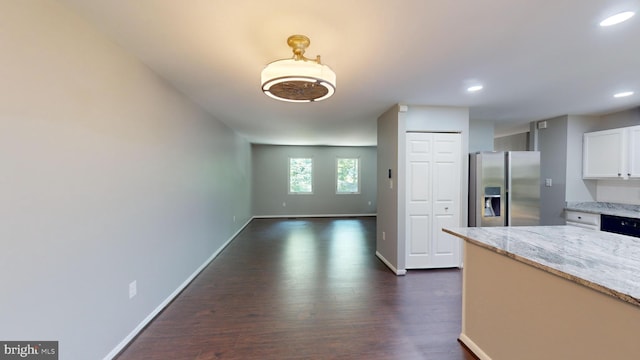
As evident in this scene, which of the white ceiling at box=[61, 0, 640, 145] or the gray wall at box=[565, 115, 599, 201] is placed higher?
the white ceiling at box=[61, 0, 640, 145]

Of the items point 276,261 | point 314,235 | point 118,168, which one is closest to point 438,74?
point 118,168

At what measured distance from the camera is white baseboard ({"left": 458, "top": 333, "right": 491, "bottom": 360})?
1.73m

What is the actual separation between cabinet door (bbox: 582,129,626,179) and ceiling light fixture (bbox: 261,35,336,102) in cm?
448

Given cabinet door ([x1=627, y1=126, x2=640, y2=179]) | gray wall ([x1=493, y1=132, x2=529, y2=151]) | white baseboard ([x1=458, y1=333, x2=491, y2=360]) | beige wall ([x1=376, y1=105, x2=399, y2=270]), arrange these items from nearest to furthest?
white baseboard ([x1=458, y1=333, x2=491, y2=360]), cabinet door ([x1=627, y1=126, x2=640, y2=179]), beige wall ([x1=376, y1=105, x2=399, y2=270]), gray wall ([x1=493, y1=132, x2=529, y2=151])

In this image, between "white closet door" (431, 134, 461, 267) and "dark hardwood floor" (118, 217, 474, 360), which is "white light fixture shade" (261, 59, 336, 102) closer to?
"dark hardwood floor" (118, 217, 474, 360)

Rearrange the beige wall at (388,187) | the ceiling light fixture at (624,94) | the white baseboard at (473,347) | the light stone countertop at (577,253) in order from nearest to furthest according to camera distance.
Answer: the light stone countertop at (577,253), the white baseboard at (473,347), the ceiling light fixture at (624,94), the beige wall at (388,187)

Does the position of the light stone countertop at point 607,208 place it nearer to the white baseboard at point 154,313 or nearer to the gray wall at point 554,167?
the gray wall at point 554,167

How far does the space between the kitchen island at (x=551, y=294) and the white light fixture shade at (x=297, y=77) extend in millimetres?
1536

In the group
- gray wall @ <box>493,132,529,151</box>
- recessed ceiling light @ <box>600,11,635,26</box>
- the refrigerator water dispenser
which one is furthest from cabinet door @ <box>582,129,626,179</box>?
recessed ceiling light @ <box>600,11,635,26</box>

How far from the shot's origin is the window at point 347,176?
7.89 meters

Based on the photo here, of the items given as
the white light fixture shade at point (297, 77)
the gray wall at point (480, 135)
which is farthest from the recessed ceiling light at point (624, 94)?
the white light fixture shade at point (297, 77)

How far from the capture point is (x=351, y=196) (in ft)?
26.1

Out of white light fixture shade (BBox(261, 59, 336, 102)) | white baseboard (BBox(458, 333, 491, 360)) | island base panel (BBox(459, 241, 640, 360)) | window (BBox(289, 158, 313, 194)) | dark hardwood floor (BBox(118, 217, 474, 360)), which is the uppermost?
white light fixture shade (BBox(261, 59, 336, 102))

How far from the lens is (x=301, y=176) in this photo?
7.80 metres
